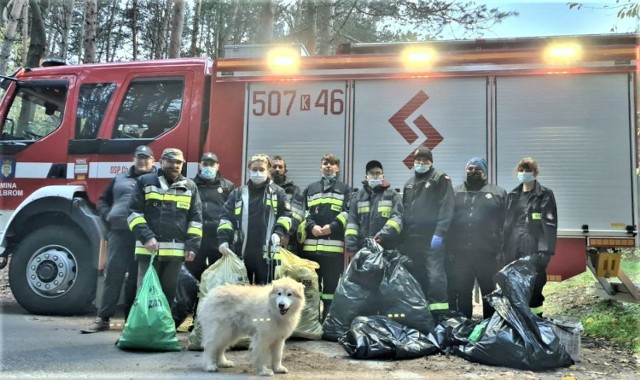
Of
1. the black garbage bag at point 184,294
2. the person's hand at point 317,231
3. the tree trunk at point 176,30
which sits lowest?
the black garbage bag at point 184,294

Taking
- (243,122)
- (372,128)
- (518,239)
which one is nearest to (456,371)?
(518,239)

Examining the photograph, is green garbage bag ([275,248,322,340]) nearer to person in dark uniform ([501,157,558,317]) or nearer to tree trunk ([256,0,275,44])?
person in dark uniform ([501,157,558,317])

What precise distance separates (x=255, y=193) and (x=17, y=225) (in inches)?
120

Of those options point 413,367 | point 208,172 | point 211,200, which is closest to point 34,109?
point 208,172

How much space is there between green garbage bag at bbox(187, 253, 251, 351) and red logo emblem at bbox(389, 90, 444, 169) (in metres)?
2.27

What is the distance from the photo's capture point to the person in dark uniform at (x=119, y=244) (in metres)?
5.12

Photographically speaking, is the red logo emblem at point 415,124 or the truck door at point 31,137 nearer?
the red logo emblem at point 415,124

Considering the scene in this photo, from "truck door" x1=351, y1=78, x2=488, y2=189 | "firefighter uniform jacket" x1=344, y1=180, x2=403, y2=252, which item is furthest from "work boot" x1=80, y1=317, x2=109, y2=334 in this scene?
"truck door" x1=351, y1=78, x2=488, y2=189

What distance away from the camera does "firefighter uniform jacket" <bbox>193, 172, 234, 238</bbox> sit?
5402mm

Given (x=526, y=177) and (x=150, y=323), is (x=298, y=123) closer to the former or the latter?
(x=526, y=177)

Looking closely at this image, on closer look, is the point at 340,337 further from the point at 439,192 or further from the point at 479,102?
the point at 479,102

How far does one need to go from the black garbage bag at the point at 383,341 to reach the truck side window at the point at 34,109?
446cm

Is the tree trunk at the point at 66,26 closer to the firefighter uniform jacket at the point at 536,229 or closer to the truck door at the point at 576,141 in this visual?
the truck door at the point at 576,141

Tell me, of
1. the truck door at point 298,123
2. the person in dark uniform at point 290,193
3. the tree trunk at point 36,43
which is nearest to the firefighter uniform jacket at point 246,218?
the person in dark uniform at point 290,193
